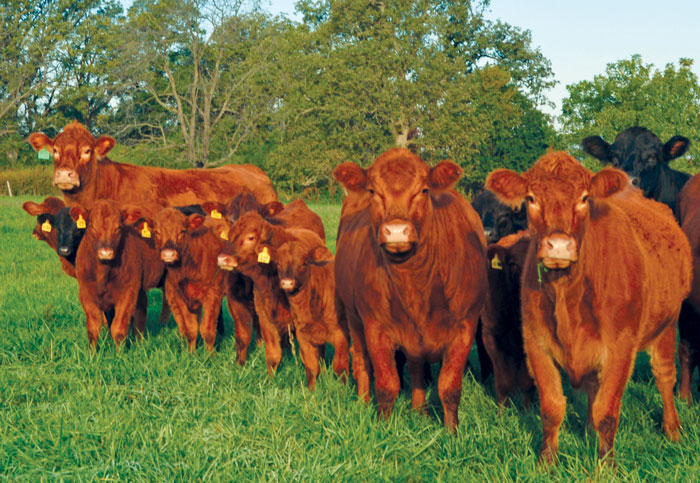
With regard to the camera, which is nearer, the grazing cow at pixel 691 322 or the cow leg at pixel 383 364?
the cow leg at pixel 383 364

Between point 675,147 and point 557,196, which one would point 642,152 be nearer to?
point 675,147

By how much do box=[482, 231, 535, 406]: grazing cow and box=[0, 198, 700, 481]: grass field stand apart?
180mm

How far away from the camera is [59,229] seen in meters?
7.50

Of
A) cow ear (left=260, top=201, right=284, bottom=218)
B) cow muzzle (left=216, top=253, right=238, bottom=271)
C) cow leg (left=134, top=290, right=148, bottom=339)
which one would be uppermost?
cow ear (left=260, top=201, right=284, bottom=218)

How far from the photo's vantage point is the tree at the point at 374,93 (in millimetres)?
37719

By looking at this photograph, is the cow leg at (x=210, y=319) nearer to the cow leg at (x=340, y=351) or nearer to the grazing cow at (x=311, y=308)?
the grazing cow at (x=311, y=308)

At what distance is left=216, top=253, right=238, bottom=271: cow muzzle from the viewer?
5.97 meters

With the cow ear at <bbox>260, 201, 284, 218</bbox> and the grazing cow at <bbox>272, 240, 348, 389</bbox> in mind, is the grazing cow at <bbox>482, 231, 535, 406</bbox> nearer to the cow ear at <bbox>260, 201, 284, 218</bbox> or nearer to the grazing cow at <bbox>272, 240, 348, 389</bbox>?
the grazing cow at <bbox>272, 240, 348, 389</bbox>

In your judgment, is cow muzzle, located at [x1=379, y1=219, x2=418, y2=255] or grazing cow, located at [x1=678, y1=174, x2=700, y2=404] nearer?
cow muzzle, located at [x1=379, y1=219, x2=418, y2=255]

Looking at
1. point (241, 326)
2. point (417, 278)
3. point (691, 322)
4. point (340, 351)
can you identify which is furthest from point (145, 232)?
point (691, 322)

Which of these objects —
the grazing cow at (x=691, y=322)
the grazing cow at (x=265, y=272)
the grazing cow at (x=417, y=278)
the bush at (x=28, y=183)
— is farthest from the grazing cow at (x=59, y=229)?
the bush at (x=28, y=183)

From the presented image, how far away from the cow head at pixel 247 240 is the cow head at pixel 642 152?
342 cm

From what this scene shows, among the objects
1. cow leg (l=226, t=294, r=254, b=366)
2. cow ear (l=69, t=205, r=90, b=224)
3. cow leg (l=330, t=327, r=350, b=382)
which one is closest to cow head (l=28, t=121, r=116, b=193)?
cow ear (l=69, t=205, r=90, b=224)

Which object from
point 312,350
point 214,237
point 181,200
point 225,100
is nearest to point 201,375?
point 312,350
